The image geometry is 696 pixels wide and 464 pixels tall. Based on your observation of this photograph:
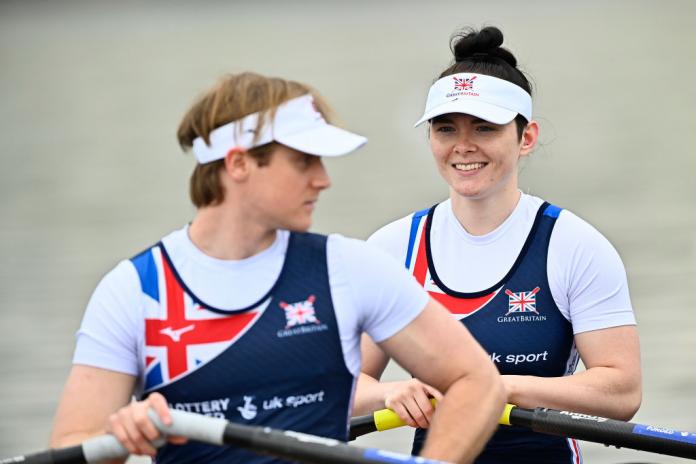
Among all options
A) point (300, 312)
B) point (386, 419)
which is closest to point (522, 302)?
point (386, 419)

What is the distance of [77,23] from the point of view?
45750 millimetres

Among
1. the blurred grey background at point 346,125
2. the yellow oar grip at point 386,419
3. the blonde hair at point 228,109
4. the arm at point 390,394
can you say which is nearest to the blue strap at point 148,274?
the blonde hair at point 228,109

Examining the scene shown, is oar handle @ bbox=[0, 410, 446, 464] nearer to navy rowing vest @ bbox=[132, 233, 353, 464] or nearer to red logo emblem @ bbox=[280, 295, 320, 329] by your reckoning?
navy rowing vest @ bbox=[132, 233, 353, 464]

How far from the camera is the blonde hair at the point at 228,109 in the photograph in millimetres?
3539

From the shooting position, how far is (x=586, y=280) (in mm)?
4398

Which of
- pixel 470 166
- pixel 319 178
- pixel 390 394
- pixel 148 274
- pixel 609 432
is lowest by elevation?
pixel 609 432

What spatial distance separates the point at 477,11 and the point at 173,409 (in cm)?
3701

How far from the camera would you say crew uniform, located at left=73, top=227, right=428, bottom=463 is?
3545 mm

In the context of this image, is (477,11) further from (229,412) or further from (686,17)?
(229,412)

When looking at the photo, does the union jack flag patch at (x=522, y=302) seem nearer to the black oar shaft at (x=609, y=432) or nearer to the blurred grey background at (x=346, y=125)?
the black oar shaft at (x=609, y=432)

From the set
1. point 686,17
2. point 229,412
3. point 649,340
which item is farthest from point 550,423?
point 686,17

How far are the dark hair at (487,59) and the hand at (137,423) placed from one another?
1.70m

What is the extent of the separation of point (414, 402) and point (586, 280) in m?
0.67

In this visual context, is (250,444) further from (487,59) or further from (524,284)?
(487,59)
